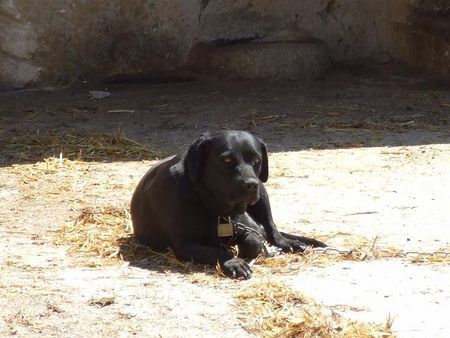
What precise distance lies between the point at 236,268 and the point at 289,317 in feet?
2.75

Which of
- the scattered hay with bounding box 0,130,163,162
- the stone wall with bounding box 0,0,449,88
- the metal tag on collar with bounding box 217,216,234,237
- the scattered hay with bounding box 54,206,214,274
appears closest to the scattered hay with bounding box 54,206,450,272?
the scattered hay with bounding box 54,206,214,274

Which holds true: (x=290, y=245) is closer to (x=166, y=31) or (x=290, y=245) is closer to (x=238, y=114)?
(x=238, y=114)

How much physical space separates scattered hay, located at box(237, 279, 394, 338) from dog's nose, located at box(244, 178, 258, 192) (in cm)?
64

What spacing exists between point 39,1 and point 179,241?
267 inches

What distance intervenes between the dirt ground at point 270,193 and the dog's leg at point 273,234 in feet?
0.78

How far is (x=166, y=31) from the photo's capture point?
12703 mm

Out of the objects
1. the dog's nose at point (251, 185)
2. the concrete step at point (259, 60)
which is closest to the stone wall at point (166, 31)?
the concrete step at point (259, 60)

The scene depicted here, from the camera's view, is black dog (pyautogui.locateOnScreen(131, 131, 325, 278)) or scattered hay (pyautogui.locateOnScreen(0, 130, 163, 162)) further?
scattered hay (pyautogui.locateOnScreen(0, 130, 163, 162))

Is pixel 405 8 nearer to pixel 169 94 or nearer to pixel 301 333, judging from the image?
pixel 169 94

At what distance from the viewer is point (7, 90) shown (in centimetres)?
1209

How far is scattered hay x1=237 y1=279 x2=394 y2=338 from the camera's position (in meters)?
4.61

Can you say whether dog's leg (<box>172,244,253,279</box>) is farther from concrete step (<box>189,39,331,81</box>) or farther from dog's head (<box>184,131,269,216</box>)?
concrete step (<box>189,39,331,81</box>)

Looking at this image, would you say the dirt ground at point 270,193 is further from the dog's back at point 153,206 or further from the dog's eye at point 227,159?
the dog's eye at point 227,159

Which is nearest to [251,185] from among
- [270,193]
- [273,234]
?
[273,234]
